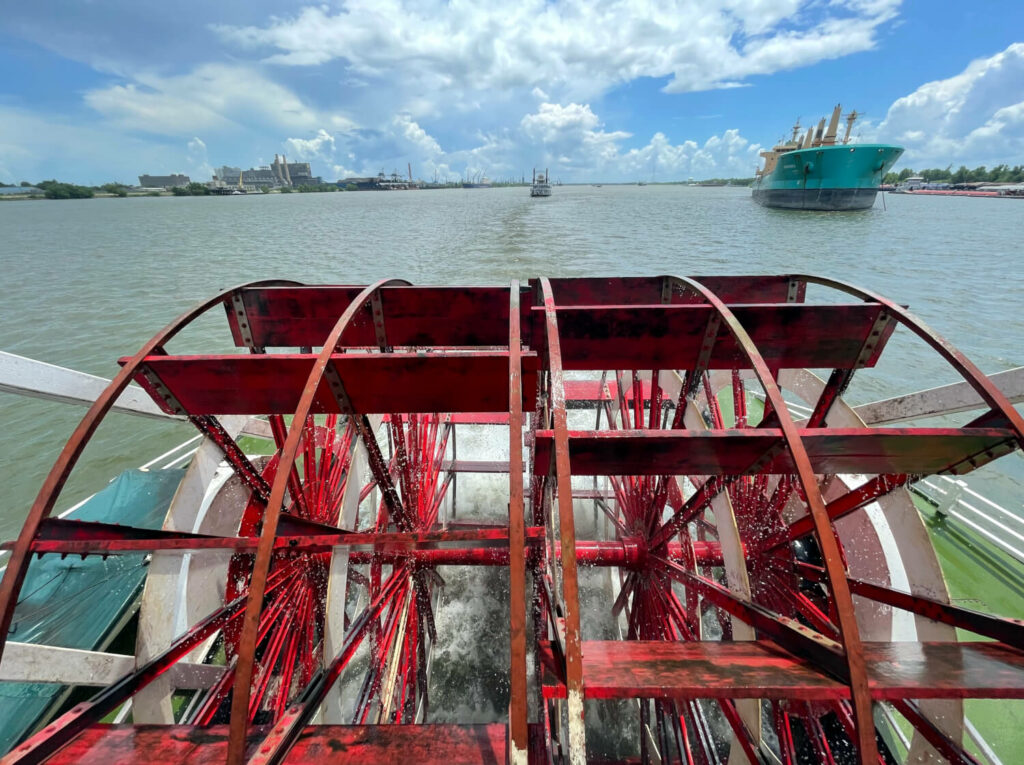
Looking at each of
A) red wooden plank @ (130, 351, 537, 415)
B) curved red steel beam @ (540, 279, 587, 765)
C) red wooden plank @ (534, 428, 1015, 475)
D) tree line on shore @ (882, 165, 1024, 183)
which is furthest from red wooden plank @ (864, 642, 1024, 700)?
tree line on shore @ (882, 165, 1024, 183)

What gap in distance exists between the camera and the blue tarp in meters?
3.06

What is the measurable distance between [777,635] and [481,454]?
18.4 feet

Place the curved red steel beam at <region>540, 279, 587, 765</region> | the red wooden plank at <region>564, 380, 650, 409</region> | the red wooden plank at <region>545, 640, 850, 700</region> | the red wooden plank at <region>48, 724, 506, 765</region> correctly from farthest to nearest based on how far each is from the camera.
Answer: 1. the red wooden plank at <region>564, 380, 650, 409</region>
2. the red wooden plank at <region>48, 724, 506, 765</region>
3. the red wooden plank at <region>545, 640, 850, 700</region>
4. the curved red steel beam at <region>540, 279, 587, 765</region>

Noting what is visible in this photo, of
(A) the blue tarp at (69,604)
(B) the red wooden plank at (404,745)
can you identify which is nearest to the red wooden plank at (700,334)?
(B) the red wooden plank at (404,745)

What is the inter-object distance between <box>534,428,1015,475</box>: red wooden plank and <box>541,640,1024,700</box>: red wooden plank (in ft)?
2.72

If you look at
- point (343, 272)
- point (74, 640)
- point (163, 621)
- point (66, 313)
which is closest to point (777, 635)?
point (163, 621)

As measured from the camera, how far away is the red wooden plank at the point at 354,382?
9.12 ft

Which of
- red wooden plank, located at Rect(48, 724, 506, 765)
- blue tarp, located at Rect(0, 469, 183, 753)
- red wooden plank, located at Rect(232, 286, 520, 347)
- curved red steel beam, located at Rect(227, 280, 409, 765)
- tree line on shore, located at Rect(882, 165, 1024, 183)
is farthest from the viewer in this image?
tree line on shore, located at Rect(882, 165, 1024, 183)

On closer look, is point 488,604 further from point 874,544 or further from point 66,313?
point 66,313

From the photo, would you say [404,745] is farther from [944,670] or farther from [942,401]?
[942,401]

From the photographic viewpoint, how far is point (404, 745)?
195 centimetres

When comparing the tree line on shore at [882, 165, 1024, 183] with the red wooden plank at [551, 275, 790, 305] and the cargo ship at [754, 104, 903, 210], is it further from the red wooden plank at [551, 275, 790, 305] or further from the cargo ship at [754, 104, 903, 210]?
the red wooden plank at [551, 275, 790, 305]

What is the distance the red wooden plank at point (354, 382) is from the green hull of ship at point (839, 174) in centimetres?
3615

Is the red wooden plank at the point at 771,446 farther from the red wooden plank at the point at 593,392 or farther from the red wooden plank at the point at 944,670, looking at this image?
the red wooden plank at the point at 593,392
